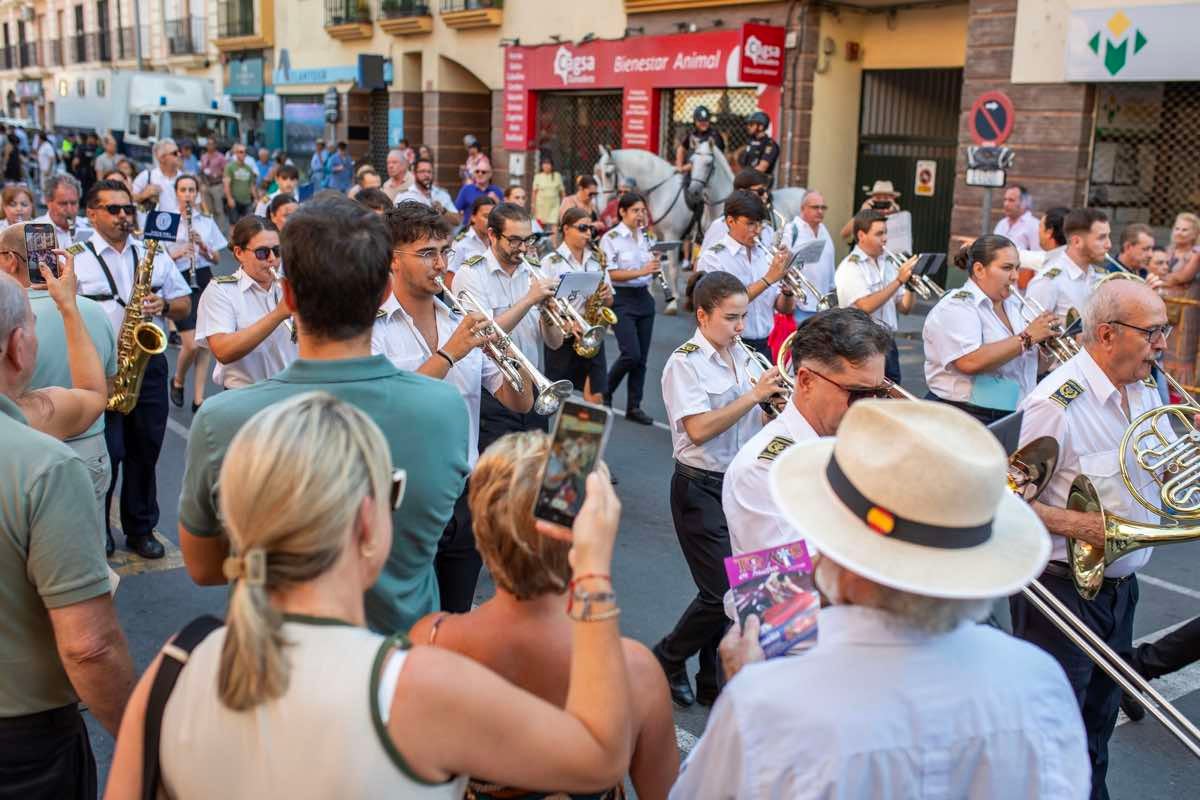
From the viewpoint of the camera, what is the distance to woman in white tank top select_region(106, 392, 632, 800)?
168 centimetres

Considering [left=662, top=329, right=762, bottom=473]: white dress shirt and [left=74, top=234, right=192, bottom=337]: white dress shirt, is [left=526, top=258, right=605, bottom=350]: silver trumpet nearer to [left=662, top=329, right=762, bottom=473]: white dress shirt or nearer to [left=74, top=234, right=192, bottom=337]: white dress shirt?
[left=662, top=329, right=762, bottom=473]: white dress shirt

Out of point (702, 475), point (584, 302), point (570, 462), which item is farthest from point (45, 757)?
point (584, 302)

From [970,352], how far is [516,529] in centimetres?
456

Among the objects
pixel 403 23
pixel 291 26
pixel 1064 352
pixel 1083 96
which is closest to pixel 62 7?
pixel 291 26

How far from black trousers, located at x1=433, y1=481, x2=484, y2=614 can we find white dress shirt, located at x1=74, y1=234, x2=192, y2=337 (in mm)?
2910

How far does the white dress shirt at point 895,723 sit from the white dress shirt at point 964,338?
174 inches

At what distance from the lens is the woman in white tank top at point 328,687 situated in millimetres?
1679

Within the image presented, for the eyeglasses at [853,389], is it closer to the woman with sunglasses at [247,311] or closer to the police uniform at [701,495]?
the police uniform at [701,495]

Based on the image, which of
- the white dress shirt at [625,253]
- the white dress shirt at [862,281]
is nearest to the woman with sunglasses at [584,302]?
the white dress shirt at [625,253]

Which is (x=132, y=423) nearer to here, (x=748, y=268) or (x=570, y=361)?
(x=570, y=361)

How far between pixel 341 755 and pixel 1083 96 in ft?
46.6

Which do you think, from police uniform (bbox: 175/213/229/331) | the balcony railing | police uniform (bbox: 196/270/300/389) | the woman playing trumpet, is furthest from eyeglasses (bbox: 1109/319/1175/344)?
the balcony railing

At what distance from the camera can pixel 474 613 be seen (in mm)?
2299

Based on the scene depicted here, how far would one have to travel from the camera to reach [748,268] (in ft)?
28.0
